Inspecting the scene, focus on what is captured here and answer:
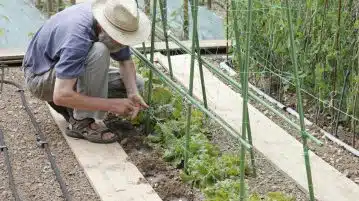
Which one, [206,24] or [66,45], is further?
[206,24]

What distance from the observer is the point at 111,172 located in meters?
3.95

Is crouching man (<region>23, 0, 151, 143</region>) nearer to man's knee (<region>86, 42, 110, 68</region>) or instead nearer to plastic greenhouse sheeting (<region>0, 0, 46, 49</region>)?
man's knee (<region>86, 42, 110, 68</region>)

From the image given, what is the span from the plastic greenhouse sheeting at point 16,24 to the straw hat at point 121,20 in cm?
237

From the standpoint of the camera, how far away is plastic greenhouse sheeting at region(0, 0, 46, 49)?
6207mm

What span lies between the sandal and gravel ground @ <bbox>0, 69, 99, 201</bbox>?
0.11 metres

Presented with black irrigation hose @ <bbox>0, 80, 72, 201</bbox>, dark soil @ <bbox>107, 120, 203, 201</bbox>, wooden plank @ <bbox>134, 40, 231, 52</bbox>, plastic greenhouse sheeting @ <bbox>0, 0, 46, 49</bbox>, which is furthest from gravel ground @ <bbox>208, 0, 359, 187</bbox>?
plastic greenhouse sheeting @ <bbox>0, 0, 46, 49</bbox>

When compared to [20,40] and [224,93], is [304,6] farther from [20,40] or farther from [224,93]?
[20,40]

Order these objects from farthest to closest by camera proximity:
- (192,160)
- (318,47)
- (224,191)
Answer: (318,47) < (192,160) < (224,191)

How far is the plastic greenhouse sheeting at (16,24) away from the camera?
6.21 meters

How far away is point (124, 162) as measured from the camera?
13.4 feet

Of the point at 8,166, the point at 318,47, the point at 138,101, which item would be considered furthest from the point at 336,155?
the point at 8,166

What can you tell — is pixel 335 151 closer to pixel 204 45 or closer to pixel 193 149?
pixel 193 149

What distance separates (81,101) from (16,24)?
2.62 m

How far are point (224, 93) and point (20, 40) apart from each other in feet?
7.20
